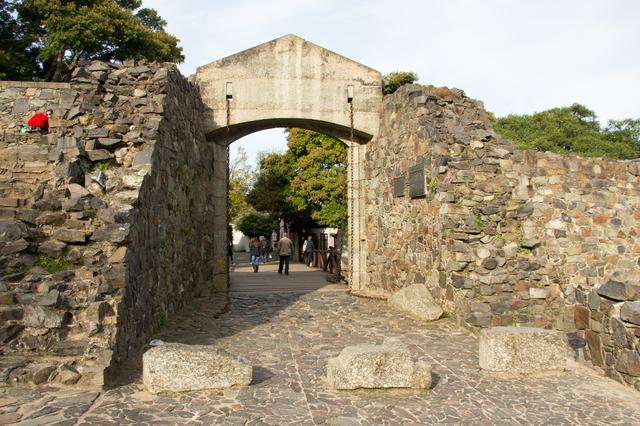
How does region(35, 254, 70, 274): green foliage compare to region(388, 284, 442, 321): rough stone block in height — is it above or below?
above

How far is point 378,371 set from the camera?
4.73 metres

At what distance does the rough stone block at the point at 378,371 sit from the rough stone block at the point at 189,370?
895 mm

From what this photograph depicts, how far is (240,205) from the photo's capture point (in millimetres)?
41781

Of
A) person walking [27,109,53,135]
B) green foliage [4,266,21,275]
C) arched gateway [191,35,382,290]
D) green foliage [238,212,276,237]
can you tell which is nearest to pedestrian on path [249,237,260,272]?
arched gateway [191,35,382,290]

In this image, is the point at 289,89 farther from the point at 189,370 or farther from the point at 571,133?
the point at 571,133

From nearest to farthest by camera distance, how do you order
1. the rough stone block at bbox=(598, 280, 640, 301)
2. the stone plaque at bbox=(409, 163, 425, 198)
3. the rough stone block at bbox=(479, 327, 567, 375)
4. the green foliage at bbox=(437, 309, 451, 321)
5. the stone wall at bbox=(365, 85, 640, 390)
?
the rough stone block at bbox=(598, 280, 640, 301), the rough stone block at bbox=(479, 327, 567, 375), the stone wall at bbox=(365, 85, 640, 390), the green foliage at bbox=(437, 309, 451, 321), the stone plaque at bbox=(409, 163, 425, 198)

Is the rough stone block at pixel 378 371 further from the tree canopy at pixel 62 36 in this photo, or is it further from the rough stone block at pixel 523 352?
the tree canopy at pixel 62 36

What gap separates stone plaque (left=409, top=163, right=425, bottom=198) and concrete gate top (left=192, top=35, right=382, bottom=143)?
7.55 ft

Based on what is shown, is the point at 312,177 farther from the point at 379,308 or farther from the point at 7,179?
the point at 7,179

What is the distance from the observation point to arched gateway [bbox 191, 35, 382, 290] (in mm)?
10781

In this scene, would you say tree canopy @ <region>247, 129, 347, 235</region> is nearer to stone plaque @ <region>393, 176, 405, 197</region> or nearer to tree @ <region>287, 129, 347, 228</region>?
tree @ <region>287, 129, 347, 228</region>

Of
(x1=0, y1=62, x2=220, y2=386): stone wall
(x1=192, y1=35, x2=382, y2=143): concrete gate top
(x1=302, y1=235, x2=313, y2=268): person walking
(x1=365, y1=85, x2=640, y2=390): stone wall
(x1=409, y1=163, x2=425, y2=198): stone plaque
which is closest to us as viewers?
(x1=0, y1=62, x2=220, y2=386): stone wall

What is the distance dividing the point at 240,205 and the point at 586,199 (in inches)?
1356

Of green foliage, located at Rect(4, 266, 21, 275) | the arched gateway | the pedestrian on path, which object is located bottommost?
the pedestrian on path
